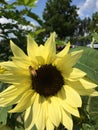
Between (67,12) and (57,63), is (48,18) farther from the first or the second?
(57,63)

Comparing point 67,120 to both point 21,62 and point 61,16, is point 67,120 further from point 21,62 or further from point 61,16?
point 61,16

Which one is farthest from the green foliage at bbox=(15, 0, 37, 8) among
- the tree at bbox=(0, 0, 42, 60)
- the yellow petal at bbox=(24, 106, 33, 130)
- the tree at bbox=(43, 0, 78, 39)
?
the tree at bbox=(43, 0, 78, 39)

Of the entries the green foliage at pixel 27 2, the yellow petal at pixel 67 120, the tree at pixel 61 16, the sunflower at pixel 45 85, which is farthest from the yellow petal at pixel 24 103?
the tree at pixel 61 16

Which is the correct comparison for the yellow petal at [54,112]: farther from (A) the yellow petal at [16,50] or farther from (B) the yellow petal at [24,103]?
(A) the yellow petal at [16,50]

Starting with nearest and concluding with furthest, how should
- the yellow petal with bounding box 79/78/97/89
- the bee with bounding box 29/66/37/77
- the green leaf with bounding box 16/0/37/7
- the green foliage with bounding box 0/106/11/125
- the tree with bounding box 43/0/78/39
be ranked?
the yellow petal with bounding box 79/78/97/89 < the bee with bounding box 29/66/37/77 < the green foliage with bounding box 0/106/11/125 < the green leaf with bounding box 16/0/37/7 < the tree with bounding box 43/0/78/39

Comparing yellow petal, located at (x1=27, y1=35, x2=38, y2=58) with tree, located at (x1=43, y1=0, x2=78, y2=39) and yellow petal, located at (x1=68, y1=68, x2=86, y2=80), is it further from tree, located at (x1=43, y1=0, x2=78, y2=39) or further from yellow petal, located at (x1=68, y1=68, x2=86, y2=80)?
tree, located at (x1=43, y1=0, x2=78, y2=39)

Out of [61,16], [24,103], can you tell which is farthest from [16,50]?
[61,16]
